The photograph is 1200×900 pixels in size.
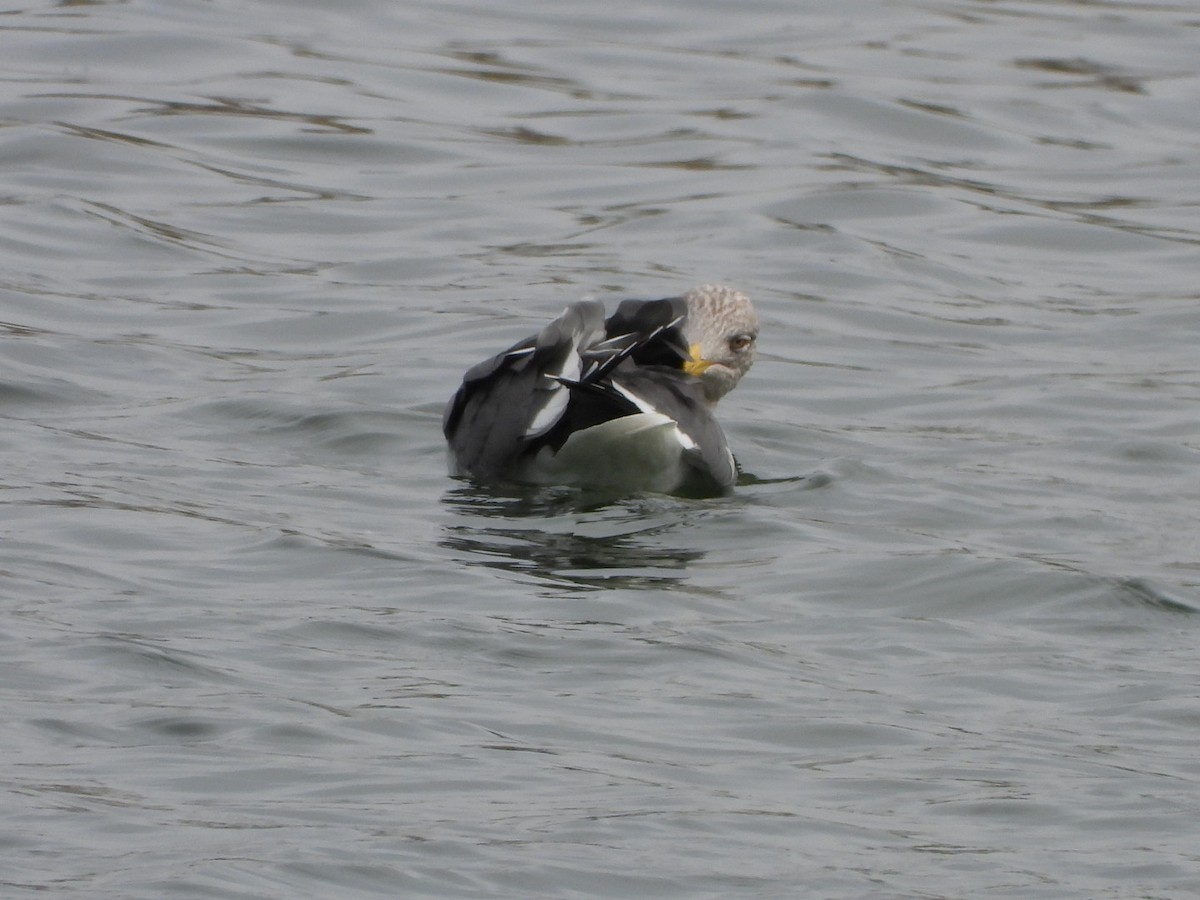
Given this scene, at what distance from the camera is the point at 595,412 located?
30.6ft

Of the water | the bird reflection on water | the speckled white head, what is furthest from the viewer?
the speckled white head

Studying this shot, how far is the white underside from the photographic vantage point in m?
9.28

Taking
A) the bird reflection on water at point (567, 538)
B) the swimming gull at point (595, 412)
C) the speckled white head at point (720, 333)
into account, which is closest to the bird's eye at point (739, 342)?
the speckled white head at point (720, 333)

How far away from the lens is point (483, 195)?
16.5 m

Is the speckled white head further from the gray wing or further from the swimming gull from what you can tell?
the gray wing

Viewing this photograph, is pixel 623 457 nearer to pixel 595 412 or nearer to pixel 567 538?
pixel 595 412

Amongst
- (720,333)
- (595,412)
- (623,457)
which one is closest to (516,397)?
(595,412)

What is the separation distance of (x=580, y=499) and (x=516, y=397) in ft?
1.53

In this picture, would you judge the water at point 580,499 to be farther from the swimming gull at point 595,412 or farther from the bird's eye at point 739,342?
the bird's eye at point 739,342

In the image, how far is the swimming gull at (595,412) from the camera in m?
9.30

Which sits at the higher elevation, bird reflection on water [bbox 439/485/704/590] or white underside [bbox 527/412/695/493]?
white underside [bbox 527/412/695/493]

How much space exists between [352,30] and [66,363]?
9.42m

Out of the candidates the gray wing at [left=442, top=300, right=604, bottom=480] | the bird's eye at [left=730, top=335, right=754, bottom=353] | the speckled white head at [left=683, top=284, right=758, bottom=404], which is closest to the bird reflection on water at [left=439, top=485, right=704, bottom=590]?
the gray wing at [left=442, top=300, right=604, bottom=480]

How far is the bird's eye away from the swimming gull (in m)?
0.81
